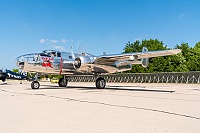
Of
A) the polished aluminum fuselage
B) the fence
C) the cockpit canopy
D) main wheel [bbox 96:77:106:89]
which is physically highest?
the cockpit canopy

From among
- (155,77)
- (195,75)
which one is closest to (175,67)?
(155,77)

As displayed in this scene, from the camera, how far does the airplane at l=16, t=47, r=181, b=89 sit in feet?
57.1

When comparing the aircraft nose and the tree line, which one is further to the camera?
the tree line

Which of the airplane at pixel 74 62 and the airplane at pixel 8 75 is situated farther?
the airplane at pixel 8 75

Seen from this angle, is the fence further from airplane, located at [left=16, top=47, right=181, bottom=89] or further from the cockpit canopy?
the cockpit canopy

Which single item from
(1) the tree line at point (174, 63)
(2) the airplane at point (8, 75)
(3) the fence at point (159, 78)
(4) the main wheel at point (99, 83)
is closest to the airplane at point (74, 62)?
(4) the main wheel at point (99, 83)

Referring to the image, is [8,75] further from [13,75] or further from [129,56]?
[129,56]

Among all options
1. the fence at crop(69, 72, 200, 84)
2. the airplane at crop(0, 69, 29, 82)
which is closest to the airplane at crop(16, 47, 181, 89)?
the fence at crop(69, 72, 200, 84)

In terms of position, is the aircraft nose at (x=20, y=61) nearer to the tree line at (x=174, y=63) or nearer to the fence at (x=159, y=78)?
the fence at (x=159, y=78)

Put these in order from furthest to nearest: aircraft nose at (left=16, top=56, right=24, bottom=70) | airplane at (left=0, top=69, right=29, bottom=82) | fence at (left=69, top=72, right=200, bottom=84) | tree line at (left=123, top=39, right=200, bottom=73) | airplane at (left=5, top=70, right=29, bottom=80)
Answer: tree line at (left=123, top=39, right=200, bottom=73) < airplane at (left=5, top=70, right=29, bottom=80) < airplane at (left=0, top=69, right=29, bottom=82) < fence at (left=69, top=72, right=200, bottom=84) < aircraft nose at (left=16, top=56, right=24, bottom=70)

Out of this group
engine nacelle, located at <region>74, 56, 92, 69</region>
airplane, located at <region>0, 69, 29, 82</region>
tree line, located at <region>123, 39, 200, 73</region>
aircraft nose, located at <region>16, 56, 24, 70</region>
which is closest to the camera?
aircraft nose, located at <region>16, 56, 24, 70</region>

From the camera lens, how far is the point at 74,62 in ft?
61.2

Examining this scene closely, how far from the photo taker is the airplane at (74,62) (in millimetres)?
17406

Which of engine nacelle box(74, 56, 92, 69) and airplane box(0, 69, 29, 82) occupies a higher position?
engine nacelle box(74, 56, 92, 69)
